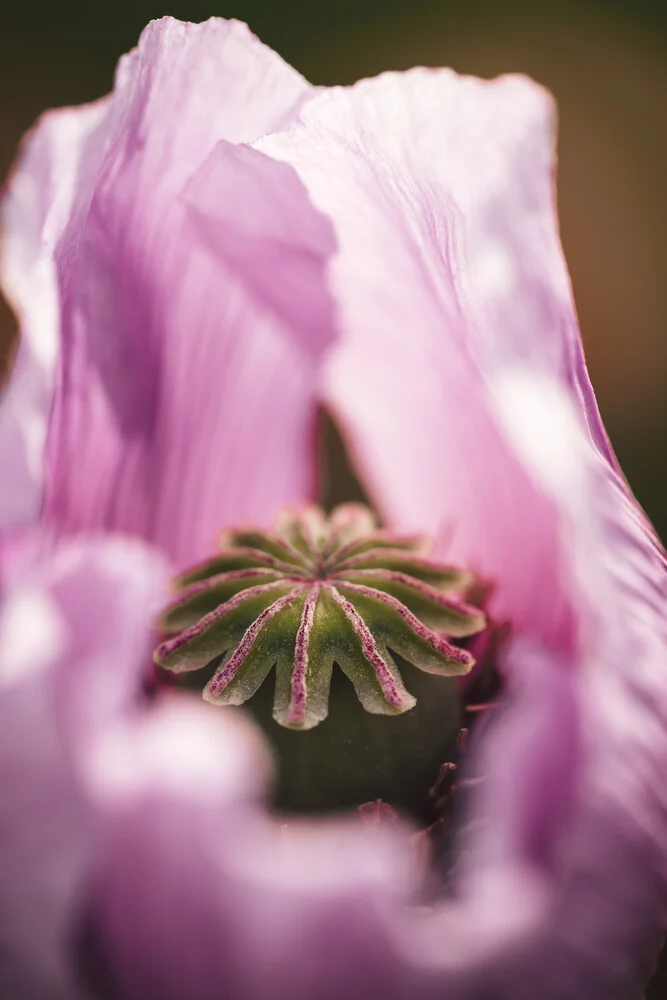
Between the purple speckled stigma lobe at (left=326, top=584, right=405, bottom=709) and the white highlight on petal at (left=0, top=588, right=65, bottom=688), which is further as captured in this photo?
the purple speckled stigma lobe at (left=326, top=584, right=405, bottom=709)

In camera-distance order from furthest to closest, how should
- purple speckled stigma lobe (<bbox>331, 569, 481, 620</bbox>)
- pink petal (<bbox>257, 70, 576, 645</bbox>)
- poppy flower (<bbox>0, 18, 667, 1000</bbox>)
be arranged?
purple speckled stigma lobe (<bbox>331, 569, 481, 620</bbox>), pink petal (<bbox>257, 70, 576, 645</bbox>), poppy flower (<bbox>0, 18, 667, 1000</bbox>)

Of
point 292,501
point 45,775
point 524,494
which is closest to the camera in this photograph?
point 45,775

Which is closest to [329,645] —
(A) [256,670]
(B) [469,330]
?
(A) [256,670]

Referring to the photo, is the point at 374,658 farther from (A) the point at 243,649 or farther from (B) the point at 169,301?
(B) the point at 169,301

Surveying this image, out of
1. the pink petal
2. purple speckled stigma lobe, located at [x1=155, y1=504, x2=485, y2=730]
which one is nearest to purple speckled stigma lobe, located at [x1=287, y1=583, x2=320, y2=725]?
purple speckled stigma lobe, located at [x1=155, y1=504, x2=485, y2=730]

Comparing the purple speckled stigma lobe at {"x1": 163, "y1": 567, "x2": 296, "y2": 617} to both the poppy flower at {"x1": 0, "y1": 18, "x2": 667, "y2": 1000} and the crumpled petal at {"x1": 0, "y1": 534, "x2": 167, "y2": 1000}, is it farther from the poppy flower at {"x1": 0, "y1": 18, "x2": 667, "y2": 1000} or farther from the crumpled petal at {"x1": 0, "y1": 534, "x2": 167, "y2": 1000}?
the crumpled petal at {"x1": 0, "y1": 534, "x2": 167, "y2": 1000}

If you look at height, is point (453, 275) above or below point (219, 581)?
above

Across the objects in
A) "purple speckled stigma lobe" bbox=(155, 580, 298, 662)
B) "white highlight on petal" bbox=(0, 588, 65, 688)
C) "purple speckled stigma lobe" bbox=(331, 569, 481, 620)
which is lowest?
"purple speckled stigma lobe" bbox=(155, 580, 298, 662)

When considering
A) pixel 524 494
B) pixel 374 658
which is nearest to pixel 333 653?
pixel 374 658

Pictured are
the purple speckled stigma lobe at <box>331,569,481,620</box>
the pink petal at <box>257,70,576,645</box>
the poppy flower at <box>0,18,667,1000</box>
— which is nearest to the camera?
the poppy flower at <box>0,18,667,1000</box>
